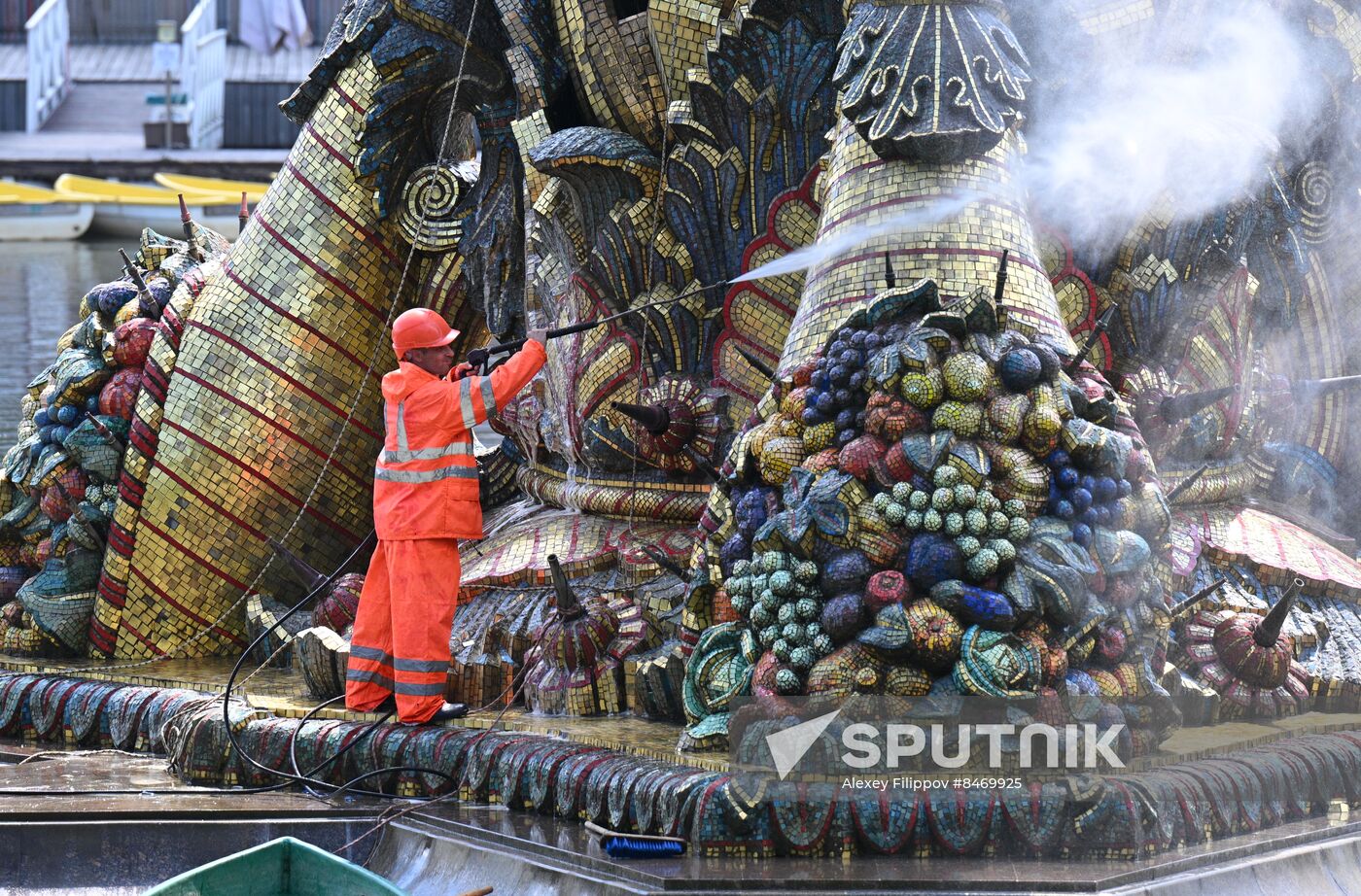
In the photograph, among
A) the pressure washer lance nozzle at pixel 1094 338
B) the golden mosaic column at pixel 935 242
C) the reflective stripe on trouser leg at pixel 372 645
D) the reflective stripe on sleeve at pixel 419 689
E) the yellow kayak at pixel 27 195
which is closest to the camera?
the pressure washer lance nozzle at pixel 1094 338

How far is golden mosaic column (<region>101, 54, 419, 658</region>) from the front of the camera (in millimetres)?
10352

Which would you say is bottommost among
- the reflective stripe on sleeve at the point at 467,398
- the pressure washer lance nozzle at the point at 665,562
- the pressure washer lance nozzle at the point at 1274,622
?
the pressure washer lance nozzle at the point at 1274,622

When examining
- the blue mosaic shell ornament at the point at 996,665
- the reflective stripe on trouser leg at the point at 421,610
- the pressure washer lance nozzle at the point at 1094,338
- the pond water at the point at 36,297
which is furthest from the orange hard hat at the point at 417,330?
the pond water at the point at 36,297

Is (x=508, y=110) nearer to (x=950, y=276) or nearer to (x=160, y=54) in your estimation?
(x=950, y=276)

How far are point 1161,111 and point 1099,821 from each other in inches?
117

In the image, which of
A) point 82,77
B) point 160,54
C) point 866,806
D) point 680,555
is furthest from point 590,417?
point 82,77

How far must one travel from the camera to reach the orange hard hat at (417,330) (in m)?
8.52

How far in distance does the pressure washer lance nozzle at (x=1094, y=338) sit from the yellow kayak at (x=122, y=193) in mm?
26687

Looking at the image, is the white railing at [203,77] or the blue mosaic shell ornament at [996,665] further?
the white railing at [203,77]

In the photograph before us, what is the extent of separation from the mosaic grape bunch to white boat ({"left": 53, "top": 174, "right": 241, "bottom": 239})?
28.3 meters

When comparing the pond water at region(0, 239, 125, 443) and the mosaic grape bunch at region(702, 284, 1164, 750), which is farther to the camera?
the pond water at region(0, 239, 125, 443)

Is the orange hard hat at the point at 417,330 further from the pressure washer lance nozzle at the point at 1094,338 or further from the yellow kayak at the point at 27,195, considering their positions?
the yellow kayak at the point at 27,195

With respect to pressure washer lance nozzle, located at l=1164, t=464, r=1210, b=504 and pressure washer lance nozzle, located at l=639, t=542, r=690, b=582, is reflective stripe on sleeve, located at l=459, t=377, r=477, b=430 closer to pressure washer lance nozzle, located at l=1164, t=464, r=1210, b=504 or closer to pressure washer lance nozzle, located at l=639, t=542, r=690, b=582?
pressure washer lance nozzle, located at l=639, t=542, r=690, b=582

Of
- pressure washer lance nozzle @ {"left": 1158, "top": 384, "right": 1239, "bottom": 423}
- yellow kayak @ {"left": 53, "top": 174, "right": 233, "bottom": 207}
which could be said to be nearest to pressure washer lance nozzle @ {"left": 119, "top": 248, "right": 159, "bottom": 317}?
pressure washer lance nozzle @ {"left": 1158, "top": 384, "right": 1239, "bottom": 423}
